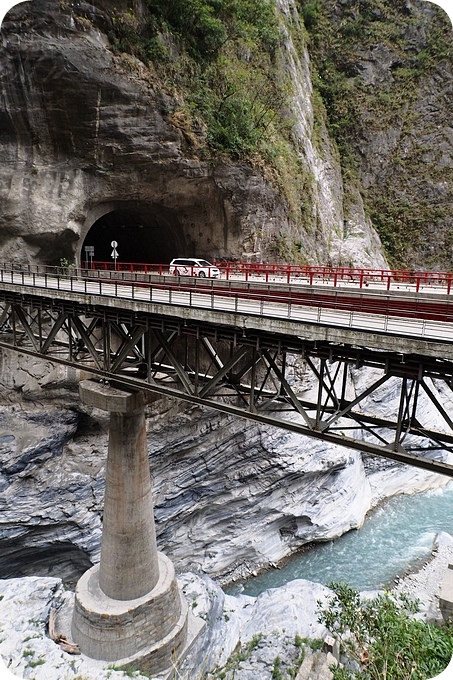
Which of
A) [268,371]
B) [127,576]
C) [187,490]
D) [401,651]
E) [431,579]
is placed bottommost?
[431,579]

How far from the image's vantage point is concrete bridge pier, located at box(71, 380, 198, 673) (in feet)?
36.7

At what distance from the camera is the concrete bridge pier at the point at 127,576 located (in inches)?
440

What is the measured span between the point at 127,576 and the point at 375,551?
41.2 feet

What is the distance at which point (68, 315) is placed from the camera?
12.0m

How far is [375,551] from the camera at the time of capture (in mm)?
18797

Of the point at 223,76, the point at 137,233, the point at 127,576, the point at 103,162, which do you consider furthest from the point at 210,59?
the point at 127,576

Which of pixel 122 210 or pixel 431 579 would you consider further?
pixel 122 210

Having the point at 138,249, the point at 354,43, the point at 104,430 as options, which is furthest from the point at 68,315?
the point at 354,43

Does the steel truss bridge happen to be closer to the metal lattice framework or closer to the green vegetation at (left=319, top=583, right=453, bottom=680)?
the metal lattice framework

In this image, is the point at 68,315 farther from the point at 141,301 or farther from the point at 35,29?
the point at 35,29

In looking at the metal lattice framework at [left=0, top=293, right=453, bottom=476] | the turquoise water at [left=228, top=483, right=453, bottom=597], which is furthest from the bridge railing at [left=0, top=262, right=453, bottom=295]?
the turquoise water at [left=228, top=483, right=453, bottom=597]

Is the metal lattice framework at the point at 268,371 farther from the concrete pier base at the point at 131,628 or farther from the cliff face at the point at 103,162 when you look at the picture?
the cliff face at the point at 103,162

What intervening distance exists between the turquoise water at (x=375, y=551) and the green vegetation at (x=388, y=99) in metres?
21.0

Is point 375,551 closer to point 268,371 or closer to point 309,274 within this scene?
point 309,274
